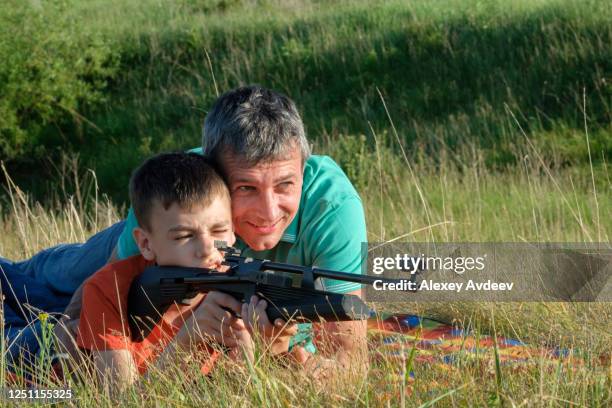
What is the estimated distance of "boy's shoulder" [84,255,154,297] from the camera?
13.2 feet

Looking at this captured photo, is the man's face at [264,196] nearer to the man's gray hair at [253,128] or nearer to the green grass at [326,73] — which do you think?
the man's gray hair at [253,128]

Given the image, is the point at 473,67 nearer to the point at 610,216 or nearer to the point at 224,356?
the point at 610,216

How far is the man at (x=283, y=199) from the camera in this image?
402 centimetres

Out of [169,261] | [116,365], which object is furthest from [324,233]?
[116,365]

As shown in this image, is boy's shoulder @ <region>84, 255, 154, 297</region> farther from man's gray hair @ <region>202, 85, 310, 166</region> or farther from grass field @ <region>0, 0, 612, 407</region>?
grass field @ <region>0, 0, 612, 407</region>

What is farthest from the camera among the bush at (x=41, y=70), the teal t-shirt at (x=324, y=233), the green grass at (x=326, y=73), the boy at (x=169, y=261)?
the bush at (x=41, y=70)

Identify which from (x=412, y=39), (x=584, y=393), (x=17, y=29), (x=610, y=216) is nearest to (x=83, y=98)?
(x=17, y=29)

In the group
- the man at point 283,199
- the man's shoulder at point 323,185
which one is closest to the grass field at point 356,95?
the man's shoulder at point 323,185

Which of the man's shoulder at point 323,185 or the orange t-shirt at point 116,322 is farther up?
the man's shoulder at point 323,185

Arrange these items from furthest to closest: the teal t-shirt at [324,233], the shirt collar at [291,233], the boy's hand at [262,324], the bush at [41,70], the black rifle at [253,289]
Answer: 1. the bush at [41,70]
2. the shirt collar at [291,233]
3. the teal t-shirt at [324,233]
4. the boy's hand at [262,324]
5. the black rifle at [253,289]

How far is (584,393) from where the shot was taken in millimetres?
3205

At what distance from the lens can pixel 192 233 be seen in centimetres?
392

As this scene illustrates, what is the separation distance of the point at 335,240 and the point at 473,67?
11.0m

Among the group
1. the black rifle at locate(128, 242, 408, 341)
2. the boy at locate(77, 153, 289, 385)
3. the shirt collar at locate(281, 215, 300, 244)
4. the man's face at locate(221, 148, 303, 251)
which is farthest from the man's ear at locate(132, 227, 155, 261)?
the shirt collar at locate(281, 215, 300, 244)
